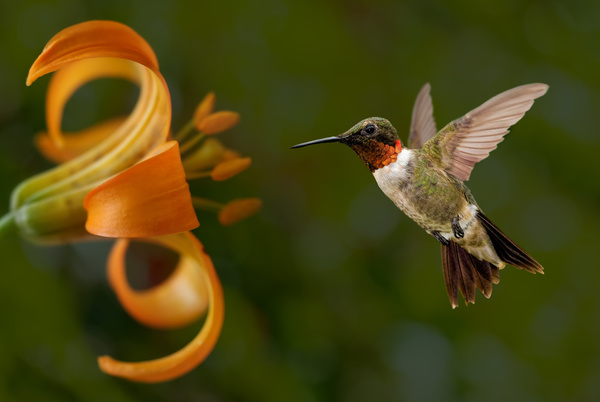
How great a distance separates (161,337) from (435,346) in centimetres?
52

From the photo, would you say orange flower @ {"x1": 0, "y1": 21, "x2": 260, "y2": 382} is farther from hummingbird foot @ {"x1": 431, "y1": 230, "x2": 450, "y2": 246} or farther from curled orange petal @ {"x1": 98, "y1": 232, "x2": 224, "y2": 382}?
hummingbird foot @ {"x1": 431, "y1": 230, "x2": 450, "y2": 246}

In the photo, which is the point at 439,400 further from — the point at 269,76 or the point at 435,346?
the point at 269,76

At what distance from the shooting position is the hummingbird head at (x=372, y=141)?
32 cm

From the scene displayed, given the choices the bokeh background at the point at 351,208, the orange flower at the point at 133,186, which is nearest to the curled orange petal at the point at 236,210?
the orange flower at the point at 133,186

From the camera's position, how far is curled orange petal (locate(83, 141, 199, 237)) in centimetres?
45

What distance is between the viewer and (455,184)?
14.4 inches

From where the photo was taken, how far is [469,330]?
1.28 m

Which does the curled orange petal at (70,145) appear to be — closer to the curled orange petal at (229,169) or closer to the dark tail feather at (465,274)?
the curled orange petal at (229,169)

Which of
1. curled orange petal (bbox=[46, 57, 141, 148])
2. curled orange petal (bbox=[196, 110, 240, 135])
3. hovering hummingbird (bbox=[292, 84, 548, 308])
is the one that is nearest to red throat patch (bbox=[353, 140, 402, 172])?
hovering hummingbird (bbox=[292, 84, 548, 308])

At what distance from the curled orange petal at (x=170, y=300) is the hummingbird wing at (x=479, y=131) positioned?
0.35 meters

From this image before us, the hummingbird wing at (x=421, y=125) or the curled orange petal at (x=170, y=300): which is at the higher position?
the hummingbird wing at (x=421, y=125)

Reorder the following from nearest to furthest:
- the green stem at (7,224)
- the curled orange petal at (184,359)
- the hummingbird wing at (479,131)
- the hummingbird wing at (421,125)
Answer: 1. the hummingbird wing at (479,131)
2. the hummingbird wing at (421,125)
3. the curled orange petal at (184,359)
4. the green stem at (7,224)

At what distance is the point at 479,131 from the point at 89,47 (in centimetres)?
28

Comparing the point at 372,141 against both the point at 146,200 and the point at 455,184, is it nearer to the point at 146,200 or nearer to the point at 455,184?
the point at 455,184
